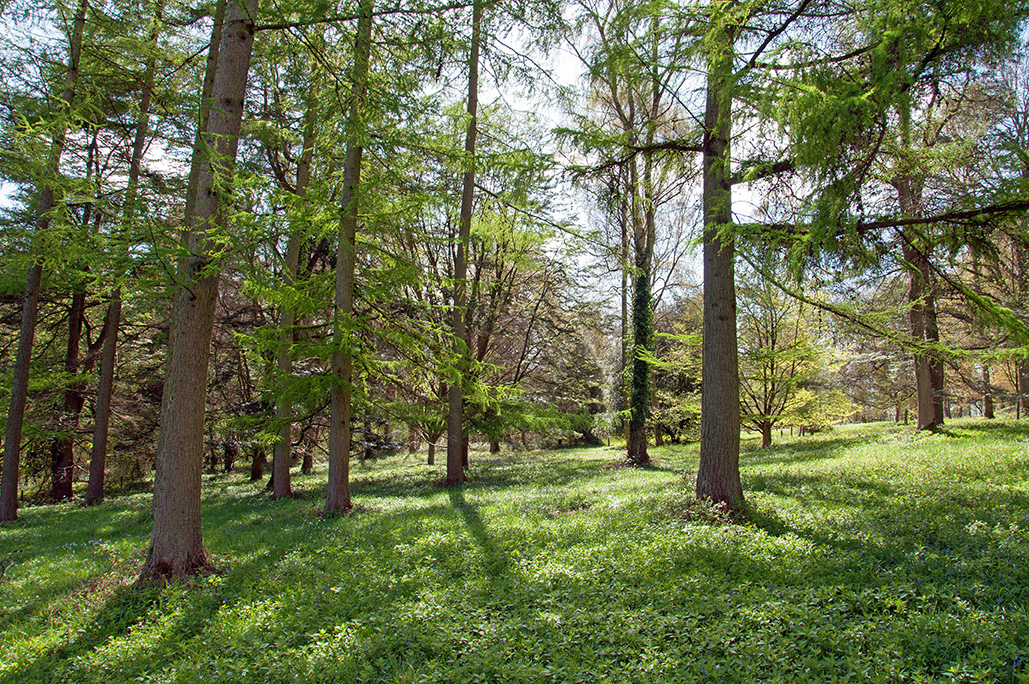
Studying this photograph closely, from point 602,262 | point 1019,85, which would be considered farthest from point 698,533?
point 1019,85

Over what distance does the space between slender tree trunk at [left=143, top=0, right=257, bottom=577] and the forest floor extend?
1.78ft

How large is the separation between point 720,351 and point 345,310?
22.1 feet

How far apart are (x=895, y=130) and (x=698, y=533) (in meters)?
5.71

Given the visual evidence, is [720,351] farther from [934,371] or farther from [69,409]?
[69,409]

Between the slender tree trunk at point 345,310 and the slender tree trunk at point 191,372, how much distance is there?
2323mm

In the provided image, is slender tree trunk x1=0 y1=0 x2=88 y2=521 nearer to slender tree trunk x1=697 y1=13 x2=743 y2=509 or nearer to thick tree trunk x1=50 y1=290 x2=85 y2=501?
thick tree trunk x1=50 y1=290 x2=85 y2=501

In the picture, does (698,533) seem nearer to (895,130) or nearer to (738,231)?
(738,231)

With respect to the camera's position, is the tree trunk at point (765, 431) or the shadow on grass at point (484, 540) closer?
the shadow on grass at point (484, 540)

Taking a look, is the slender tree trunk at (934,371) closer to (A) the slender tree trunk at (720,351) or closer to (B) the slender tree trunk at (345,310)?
(A) the slender tree trunk at (720,351)

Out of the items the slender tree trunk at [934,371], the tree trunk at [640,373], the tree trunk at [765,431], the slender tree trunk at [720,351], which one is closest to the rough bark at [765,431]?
the tree trunk at [765,431]

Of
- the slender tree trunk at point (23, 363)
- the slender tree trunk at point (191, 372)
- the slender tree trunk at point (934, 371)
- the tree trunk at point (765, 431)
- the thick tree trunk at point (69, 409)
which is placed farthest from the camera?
the tree trunk at point (765, 431)

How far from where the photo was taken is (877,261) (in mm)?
6996

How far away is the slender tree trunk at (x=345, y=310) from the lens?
8776mm

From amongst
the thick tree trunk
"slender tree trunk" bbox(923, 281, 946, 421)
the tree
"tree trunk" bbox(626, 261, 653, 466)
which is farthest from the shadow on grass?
the thick tree trunk
